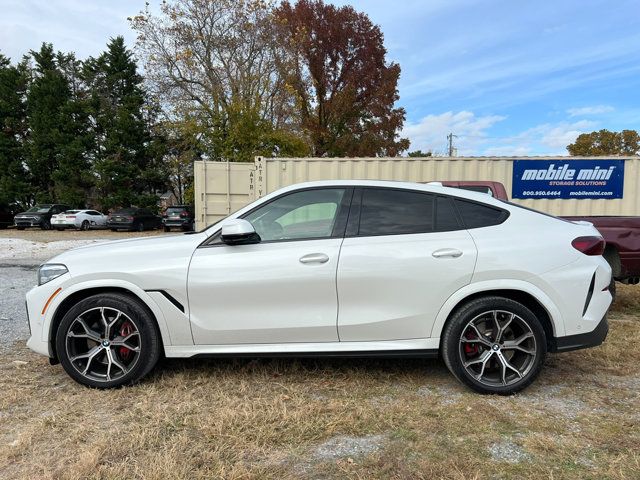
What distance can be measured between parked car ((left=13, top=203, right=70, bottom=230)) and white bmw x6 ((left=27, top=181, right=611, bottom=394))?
86.5 ft

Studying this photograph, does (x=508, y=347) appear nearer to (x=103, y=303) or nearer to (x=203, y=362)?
(x=203, y=362)

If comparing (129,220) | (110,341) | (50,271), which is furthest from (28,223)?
(110,341)

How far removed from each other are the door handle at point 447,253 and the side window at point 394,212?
20 centimetres

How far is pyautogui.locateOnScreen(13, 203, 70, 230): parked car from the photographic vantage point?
26.0m

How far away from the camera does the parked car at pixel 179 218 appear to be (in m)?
25.5

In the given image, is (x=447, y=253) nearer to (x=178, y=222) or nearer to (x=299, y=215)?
(x=299, y=215)

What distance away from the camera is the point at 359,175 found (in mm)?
10375

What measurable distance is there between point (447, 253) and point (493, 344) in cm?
76

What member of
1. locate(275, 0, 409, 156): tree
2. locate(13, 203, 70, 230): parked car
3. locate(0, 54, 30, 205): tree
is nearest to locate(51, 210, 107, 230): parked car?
locate(13, 203, 70, 230): parked car

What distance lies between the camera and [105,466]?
255 centimetres

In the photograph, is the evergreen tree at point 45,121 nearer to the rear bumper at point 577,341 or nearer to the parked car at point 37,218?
the parked car at point 37,218

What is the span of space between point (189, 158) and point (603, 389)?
2935cm

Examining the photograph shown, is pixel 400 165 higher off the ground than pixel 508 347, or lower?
higher

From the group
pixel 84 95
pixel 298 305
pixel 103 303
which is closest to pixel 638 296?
pixel 298 305
